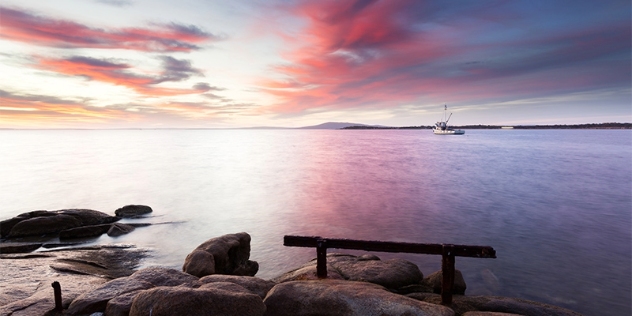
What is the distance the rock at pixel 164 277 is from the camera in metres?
8.88

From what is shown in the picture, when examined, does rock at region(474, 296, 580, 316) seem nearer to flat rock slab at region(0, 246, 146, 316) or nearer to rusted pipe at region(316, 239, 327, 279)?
rusted pipe at region(316, 239, 327, 279)

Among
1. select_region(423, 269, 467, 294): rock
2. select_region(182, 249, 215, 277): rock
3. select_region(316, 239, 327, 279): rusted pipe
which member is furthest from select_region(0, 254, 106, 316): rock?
select_region(423, 269, 467, 294): rock

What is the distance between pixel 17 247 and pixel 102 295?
38.2 feet

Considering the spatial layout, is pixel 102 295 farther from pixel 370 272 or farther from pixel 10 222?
pixel 10 222

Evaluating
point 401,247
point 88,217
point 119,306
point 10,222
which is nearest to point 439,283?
point 401,247

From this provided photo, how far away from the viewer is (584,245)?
60.7 feet

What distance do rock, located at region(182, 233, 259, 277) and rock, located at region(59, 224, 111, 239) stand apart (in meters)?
9.37

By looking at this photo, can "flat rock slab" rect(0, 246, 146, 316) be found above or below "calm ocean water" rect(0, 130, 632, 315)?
above

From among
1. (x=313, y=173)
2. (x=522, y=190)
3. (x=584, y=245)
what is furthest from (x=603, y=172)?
(x=313, y=173)

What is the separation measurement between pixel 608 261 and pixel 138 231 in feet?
82.6

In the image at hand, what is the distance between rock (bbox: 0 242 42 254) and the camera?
49.8 ft

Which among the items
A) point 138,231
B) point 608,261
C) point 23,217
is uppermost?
point 23,217

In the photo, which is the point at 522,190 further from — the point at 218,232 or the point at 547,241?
the point at 218,232

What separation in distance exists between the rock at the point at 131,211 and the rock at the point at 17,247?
6.33 meters
